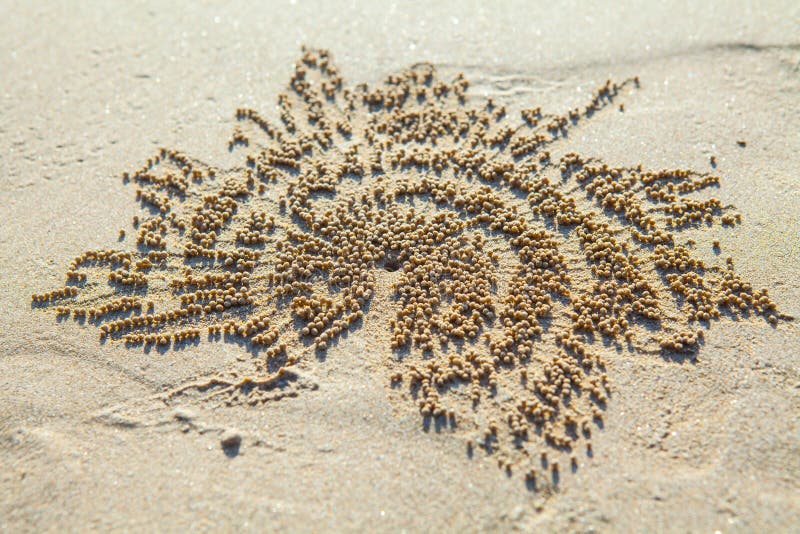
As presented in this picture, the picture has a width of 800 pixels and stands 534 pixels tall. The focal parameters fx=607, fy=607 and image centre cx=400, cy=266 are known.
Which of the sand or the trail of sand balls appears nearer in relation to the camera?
the sand

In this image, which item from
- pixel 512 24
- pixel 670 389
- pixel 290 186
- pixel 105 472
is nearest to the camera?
pixel 105 472

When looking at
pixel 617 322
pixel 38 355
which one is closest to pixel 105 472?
pixel 38 355

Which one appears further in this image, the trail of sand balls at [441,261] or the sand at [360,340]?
the trail of sand balls at [441,261]

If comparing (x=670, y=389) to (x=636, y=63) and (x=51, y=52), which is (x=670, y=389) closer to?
(x=636, y=63)
